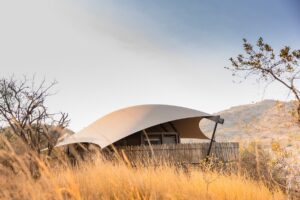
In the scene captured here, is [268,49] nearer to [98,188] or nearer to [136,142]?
[98,188]

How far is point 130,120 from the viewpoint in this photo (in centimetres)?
1545

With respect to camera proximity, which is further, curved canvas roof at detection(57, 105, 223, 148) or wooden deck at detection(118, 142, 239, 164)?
curved canvas roof at detection(57, 105, 223, 148)

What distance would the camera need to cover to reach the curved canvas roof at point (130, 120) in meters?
14.5

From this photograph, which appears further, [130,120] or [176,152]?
[130,120]

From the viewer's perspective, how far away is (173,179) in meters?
5.31

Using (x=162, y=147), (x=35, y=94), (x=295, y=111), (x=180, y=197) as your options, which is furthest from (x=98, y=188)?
(x=35, y=94)

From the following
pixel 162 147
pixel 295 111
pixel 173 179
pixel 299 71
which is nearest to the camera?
pixel 173 179

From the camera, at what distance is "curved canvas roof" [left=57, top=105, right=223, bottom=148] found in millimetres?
14500

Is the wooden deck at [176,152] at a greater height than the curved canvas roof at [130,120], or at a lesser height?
lesser

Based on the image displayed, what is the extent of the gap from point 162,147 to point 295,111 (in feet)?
24.1

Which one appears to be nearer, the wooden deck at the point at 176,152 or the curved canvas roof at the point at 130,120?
the wooden deck at the point at 176,152

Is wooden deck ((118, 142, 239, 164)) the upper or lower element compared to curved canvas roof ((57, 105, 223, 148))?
lower

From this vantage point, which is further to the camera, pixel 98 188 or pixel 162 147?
pixel 162 147

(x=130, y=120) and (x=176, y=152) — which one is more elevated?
(x=130, y=120)
